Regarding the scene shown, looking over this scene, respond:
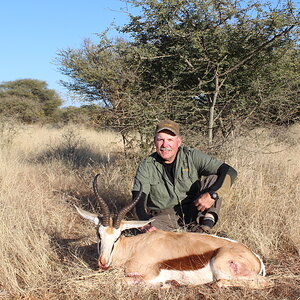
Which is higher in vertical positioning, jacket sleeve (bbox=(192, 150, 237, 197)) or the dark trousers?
jacket sleeve (bbox=(192, 150, 237, 197))

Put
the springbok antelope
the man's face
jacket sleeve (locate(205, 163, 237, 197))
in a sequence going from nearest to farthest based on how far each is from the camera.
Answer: the springbok antelope
jacket sleeve (locate(205, 163, 237, 197))
the man's face

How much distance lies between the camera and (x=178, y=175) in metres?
4.38

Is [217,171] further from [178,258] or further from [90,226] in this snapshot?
[90,226]

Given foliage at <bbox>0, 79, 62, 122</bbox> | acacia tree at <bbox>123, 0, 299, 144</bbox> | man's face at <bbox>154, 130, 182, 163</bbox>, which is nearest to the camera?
man's face at <bbox>154, 130, 182, 163</bbox>

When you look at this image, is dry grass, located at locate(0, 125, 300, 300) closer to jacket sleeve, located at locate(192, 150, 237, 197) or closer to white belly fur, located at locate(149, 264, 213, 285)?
white belly fur, located at locate(149, 264, 213, 285)

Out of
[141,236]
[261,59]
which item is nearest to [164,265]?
[141,236]

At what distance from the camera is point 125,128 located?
6516 millimetres

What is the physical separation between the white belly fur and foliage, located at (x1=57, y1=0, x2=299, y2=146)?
11.2ft

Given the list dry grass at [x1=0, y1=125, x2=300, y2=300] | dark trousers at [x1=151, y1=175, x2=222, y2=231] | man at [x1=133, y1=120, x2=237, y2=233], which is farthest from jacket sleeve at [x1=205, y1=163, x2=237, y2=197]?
dry grass at [x1=0, y1=125, x2=300, y2=300]

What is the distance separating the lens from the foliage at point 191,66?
596 cm

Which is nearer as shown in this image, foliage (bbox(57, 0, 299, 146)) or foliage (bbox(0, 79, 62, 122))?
foliage (bbox(57, 0, 299, 146))

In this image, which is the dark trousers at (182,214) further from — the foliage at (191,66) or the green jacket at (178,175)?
the foliage at (191,66)

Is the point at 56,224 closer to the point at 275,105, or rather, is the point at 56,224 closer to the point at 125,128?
the point at 125,128

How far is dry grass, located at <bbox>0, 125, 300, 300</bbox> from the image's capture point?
10.2 feet
